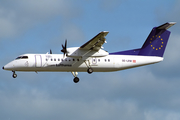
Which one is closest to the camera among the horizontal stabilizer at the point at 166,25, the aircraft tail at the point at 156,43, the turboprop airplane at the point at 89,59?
the turboprop airplane at the point at 89,59

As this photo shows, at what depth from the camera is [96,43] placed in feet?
107

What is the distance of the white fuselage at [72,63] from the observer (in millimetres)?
33031

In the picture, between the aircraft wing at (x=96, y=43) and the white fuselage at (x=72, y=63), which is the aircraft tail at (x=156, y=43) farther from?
the aircraft wing at (x=96, y=43)

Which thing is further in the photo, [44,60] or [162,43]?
[162,43]

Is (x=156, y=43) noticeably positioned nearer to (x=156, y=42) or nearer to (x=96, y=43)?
(x=156, y=42)

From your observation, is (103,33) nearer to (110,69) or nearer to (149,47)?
(110,69)

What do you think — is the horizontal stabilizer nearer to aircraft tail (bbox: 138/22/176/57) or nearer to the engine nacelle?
aircraft tail (bbox: 138/22/176/57)

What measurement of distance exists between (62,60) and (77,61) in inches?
54.2

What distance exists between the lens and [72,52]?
33.1 m

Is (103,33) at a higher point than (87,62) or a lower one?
higher

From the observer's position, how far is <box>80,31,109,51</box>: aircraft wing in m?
31.3

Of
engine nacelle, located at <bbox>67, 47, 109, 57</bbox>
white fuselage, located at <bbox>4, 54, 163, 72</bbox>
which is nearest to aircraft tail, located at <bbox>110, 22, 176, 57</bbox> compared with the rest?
white fuselage, located at <bbox>4, 54, 163, 72</bbox>

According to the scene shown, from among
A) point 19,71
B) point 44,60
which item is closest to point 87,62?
point 44,60

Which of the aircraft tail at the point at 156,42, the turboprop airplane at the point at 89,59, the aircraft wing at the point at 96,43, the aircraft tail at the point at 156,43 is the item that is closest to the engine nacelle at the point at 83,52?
the turboprop airplane at the point at 89,59
